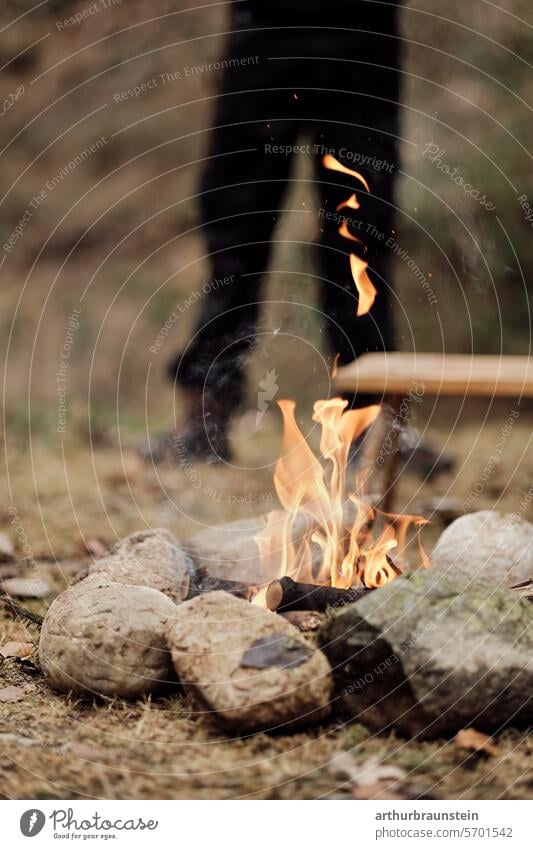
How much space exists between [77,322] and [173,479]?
3473mm

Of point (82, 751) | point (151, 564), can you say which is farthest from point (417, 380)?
point (82, 751)

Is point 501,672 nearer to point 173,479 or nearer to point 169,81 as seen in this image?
point 173,479

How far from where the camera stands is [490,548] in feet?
11.1

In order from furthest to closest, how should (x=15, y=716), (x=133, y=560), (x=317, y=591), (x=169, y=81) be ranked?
(x=169, y=81)
(x=133, y=560)
(x=317, y=591)
(x=15, y=716)

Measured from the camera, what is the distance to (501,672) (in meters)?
2.41

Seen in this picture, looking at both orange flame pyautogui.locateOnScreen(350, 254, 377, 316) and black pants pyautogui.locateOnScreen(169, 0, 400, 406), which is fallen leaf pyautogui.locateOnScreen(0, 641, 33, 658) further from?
orange flame pyautogui.locateOnScreen(350, 254, 377, 316)

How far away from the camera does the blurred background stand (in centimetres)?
539

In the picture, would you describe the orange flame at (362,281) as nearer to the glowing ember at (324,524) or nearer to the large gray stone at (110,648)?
the glowing ember at (324,524)

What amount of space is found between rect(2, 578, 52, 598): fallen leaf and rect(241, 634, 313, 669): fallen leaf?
1387 millimetres

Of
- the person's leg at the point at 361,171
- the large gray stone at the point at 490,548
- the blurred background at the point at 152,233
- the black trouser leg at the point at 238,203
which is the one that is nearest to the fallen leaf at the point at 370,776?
the large gray stone at the point at 490,548

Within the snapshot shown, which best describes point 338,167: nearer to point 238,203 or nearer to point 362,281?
point 362,281

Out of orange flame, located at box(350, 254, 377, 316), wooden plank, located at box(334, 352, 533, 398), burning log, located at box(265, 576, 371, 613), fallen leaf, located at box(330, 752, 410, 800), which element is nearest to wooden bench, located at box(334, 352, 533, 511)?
wooden plank, located at box(334, 352, 533, 398)
